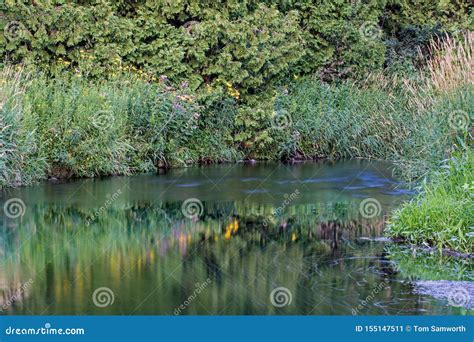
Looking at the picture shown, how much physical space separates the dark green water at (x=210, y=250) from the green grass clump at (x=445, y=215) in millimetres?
387

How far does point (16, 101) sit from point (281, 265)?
752 centimetres

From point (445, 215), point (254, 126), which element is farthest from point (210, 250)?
point (254, 126)

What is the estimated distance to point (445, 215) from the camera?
35.6ft

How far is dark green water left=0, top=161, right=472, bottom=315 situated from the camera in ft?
29.1

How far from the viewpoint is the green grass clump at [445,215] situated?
10672mm

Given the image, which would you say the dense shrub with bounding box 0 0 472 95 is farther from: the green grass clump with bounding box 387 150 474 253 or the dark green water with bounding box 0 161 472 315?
the green grass clump with bounding box 387 150 474 253

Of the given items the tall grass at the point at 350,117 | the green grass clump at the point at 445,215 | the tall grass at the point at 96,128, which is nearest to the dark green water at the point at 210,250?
the green grass clump at the point at 445,215

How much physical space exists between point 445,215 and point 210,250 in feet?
9.43

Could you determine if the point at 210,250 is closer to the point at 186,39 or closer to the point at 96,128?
the point at 96,128

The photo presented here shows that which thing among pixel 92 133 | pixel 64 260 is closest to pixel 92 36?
pixel 92 133

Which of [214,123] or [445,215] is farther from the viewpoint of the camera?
[214,123]

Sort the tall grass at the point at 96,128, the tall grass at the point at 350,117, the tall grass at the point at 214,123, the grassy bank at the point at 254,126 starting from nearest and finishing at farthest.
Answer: the grassy bank at the point at 254,126, the tall grass at the point at 214,123, the tall grass at the point at 96,128, the tall grass at the point at 350,117

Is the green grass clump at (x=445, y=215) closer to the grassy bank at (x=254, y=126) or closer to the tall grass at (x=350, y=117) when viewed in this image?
the grassy bank at (x=254, y=126)

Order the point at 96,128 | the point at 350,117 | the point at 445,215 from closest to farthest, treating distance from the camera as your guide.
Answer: the point at 445,215
the point at 96,128
the point at 350,117
